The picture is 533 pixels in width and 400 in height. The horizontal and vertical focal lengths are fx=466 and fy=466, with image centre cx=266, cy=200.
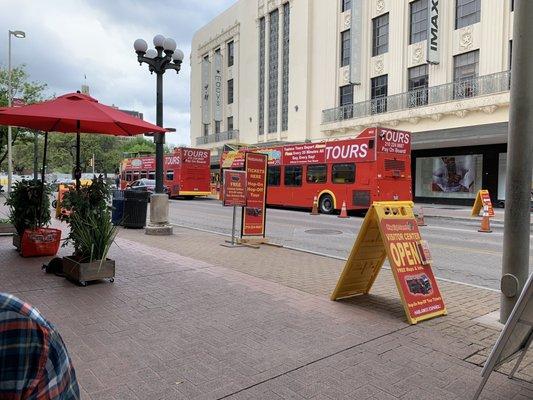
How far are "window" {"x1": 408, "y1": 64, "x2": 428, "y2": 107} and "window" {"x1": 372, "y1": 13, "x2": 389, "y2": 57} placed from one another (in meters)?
2.87

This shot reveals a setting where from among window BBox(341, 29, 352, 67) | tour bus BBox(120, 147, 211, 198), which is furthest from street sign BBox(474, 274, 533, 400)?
tour bus BBox(120, 147, 211, 198)

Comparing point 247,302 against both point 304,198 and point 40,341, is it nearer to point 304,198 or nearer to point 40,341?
point 40,341

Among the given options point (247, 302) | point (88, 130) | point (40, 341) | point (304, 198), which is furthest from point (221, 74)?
point (40, 341)

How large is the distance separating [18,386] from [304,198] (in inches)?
874

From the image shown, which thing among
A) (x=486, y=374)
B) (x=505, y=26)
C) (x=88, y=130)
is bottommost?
(x=486, y=374)

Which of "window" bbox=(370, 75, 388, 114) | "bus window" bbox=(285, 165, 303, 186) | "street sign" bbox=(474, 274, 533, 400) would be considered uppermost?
"window" bbox=(370, 75, 388, 114)

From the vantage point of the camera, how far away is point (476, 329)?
16.2ft

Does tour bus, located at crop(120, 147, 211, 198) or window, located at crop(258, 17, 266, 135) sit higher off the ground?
window, located at crop(258, 17, 266, 135)

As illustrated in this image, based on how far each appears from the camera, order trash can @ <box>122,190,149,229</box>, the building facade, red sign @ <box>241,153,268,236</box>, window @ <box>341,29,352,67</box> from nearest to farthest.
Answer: red sign @ <box>241,153,268,236</box>, trash can @ <box>122,190,149,229</box>, the building facade, window @ <box>341,29,352,67</box>

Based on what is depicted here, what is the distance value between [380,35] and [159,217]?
2196 cm

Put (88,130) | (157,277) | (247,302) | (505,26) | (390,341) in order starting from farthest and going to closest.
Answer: (505,26) < (88,130) < (157,277) < (247,302) < (390,341)

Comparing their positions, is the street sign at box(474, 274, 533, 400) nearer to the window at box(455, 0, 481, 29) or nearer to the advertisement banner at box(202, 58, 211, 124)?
the window at box(455, 0, 481, 29)

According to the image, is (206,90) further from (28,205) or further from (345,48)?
(28,205)

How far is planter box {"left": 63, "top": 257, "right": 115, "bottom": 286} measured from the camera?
6.46 metres
